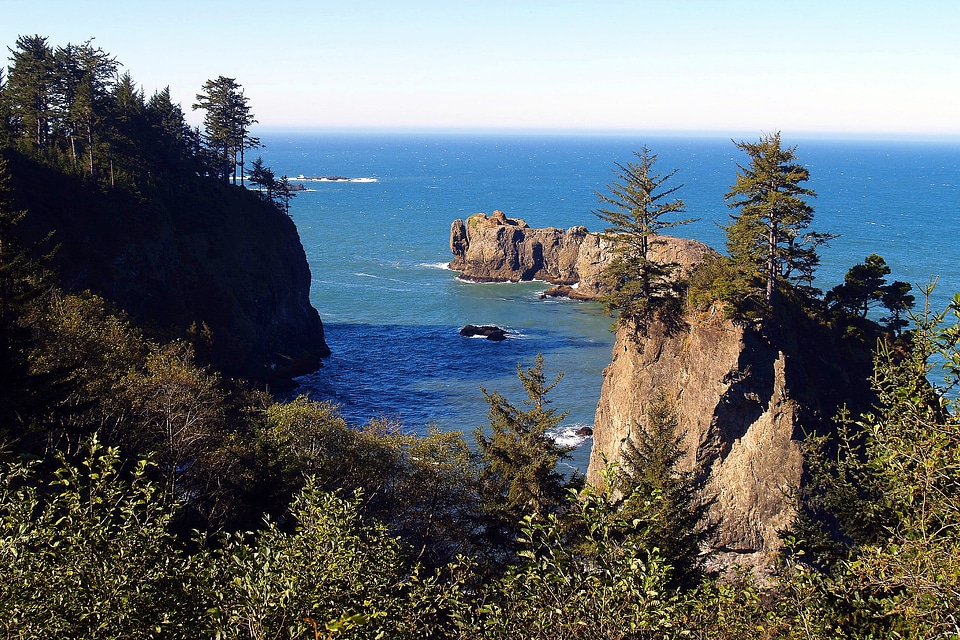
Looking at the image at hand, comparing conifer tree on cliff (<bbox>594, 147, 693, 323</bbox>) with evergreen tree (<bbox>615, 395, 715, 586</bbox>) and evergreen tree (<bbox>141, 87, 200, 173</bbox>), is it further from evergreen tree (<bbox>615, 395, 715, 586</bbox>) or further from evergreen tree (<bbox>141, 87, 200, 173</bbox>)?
evergreen tree (<bbox>141, 87, 200, 173</bbox>)

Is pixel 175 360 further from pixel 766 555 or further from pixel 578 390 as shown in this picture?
pixel 578 390

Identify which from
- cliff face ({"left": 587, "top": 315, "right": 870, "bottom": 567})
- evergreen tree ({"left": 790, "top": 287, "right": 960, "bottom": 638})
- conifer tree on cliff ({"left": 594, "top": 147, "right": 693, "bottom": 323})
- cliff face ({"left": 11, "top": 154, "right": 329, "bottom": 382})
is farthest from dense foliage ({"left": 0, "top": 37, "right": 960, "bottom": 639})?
cliff face ({"left": 11, "top": 154, "right": 329, "bottom": 382})

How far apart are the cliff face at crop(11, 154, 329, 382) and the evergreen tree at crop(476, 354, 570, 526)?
32.0 metres

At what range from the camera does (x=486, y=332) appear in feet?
298

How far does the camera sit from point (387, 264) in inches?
5300

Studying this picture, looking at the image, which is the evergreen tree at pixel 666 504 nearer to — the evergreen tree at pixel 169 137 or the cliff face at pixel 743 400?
the cliff face at pixel 743 400

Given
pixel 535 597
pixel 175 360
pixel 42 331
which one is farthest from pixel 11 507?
pixel 175 360

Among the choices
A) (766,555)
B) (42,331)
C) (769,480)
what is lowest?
(766,555)

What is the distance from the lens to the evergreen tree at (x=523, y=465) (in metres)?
27.2

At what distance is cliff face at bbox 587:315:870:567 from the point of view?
37.6m

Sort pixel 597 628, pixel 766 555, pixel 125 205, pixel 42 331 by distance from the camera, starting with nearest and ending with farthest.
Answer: pixel 597 628
pixel 42 331
pixel 766 555
pixel 125 205

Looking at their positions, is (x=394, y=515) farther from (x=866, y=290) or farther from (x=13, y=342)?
(x=866, y=290)

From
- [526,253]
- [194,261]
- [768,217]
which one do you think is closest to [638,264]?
[768,217]

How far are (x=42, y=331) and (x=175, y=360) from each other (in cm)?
707
